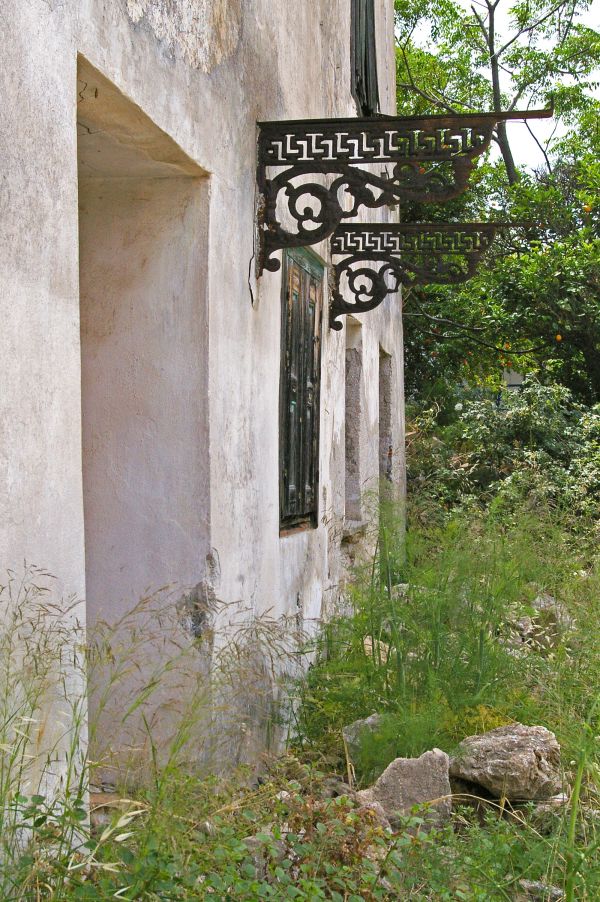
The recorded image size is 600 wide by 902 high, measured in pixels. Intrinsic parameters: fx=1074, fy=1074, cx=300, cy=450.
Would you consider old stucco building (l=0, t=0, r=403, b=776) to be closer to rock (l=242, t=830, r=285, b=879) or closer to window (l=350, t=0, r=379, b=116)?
rock (l=242, t=830, r=285, b=879)

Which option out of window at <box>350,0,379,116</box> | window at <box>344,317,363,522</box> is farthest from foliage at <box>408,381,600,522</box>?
window at <box>350,0,379,116</box>

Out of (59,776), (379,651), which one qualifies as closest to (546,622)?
(379,651)

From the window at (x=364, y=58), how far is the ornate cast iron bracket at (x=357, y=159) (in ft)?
10.7

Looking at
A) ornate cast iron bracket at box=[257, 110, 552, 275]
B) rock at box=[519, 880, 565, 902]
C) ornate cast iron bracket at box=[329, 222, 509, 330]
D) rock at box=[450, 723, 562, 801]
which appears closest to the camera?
rock at box=[519, 880, 565, 902]

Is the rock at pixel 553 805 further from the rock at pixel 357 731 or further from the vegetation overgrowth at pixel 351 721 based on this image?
the rock at pixel 357 731

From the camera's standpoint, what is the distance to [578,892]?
3094 millimetres

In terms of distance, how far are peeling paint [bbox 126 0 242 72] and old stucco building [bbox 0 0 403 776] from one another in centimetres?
1

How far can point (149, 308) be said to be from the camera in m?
3.87

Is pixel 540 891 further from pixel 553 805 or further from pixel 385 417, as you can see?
pixel 385 417

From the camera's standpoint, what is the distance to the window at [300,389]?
5254 millimetres

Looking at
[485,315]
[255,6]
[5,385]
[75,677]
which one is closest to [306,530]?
[255,6]

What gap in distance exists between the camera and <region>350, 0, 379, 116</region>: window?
764 centimetres

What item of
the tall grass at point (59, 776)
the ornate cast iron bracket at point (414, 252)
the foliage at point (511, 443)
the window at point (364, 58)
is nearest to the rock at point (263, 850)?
the tall grass at point (59, 776)

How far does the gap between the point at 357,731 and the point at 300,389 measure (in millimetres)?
1908
